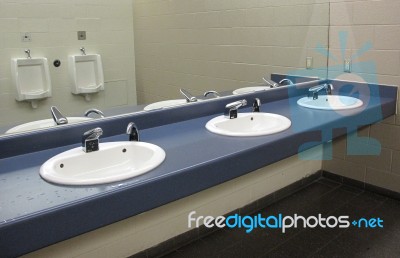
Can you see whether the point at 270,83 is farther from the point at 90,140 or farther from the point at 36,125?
the point at 36,125

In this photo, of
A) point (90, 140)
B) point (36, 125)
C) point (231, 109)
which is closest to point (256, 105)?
point (231, 109)

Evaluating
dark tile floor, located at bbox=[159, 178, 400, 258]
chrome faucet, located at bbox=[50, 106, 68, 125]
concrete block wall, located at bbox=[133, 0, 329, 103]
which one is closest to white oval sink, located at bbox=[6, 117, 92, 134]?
chrome faucet, located at bbox=[50, 106, 68, 125]

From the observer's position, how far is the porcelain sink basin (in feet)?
4.71

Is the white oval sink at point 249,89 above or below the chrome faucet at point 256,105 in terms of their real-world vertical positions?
above

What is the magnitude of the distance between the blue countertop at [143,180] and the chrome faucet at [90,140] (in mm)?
158

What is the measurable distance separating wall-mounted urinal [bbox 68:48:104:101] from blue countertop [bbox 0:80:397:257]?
262 mm

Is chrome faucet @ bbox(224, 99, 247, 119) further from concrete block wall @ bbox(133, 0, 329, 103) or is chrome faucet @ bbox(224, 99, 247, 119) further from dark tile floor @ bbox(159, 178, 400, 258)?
dark tile floor @ bbox(159, 178, 400, 258)

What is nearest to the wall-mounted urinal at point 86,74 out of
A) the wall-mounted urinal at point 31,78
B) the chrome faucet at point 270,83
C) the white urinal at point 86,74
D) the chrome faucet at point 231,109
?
the white urinal at point 86,74

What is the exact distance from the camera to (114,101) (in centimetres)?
190

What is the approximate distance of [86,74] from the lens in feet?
5.68

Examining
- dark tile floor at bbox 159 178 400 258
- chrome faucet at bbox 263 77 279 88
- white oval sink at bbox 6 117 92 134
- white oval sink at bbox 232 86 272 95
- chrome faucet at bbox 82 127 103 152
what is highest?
chrome faucet at bbox 263 77 279 88

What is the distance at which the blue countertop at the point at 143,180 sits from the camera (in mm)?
1101

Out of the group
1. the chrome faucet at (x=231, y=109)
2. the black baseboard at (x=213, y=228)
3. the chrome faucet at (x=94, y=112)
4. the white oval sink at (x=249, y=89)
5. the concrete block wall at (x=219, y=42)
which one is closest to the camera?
the chrome faucet at (x=94, y=112)

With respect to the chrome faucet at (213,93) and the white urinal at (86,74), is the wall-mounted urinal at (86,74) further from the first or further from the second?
the chrome faucet at (213,93)
